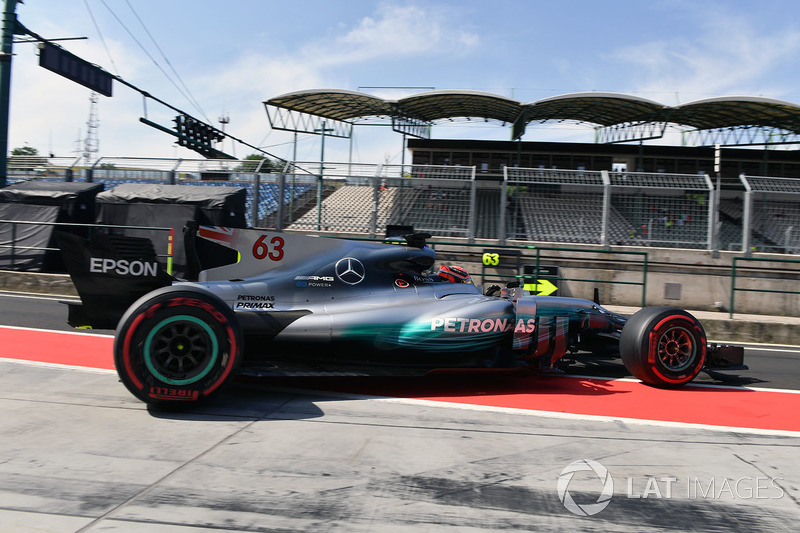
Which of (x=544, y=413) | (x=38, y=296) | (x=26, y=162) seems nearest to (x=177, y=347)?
(x=544, y=413)

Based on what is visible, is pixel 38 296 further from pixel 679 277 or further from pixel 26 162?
pixel 679 277

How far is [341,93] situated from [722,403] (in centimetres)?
2257

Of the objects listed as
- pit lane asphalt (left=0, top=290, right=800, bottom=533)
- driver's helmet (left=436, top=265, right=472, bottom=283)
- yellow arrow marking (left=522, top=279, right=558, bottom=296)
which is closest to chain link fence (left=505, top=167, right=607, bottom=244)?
yellow arrow marking (left=522, top=279, right=558, bottom=296)

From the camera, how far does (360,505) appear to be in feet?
9.11

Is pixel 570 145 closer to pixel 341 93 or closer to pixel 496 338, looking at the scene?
pixel 341 93

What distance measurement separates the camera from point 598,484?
10.4 feet

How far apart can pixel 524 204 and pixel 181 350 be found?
997cm

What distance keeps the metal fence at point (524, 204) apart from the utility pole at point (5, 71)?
4.23 m

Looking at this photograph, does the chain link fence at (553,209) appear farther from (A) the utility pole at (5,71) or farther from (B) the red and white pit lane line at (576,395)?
(A) the utility pole at (5,71)

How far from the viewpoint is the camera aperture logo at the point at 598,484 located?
9.39 feet

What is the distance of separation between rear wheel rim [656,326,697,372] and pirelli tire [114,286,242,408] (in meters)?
4.16

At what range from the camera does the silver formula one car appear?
4110mm

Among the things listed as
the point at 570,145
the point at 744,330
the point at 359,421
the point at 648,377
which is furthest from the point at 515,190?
the point at 570,145

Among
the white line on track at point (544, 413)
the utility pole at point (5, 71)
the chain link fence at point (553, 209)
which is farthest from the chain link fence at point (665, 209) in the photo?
the utility pole at point (5, 71)
